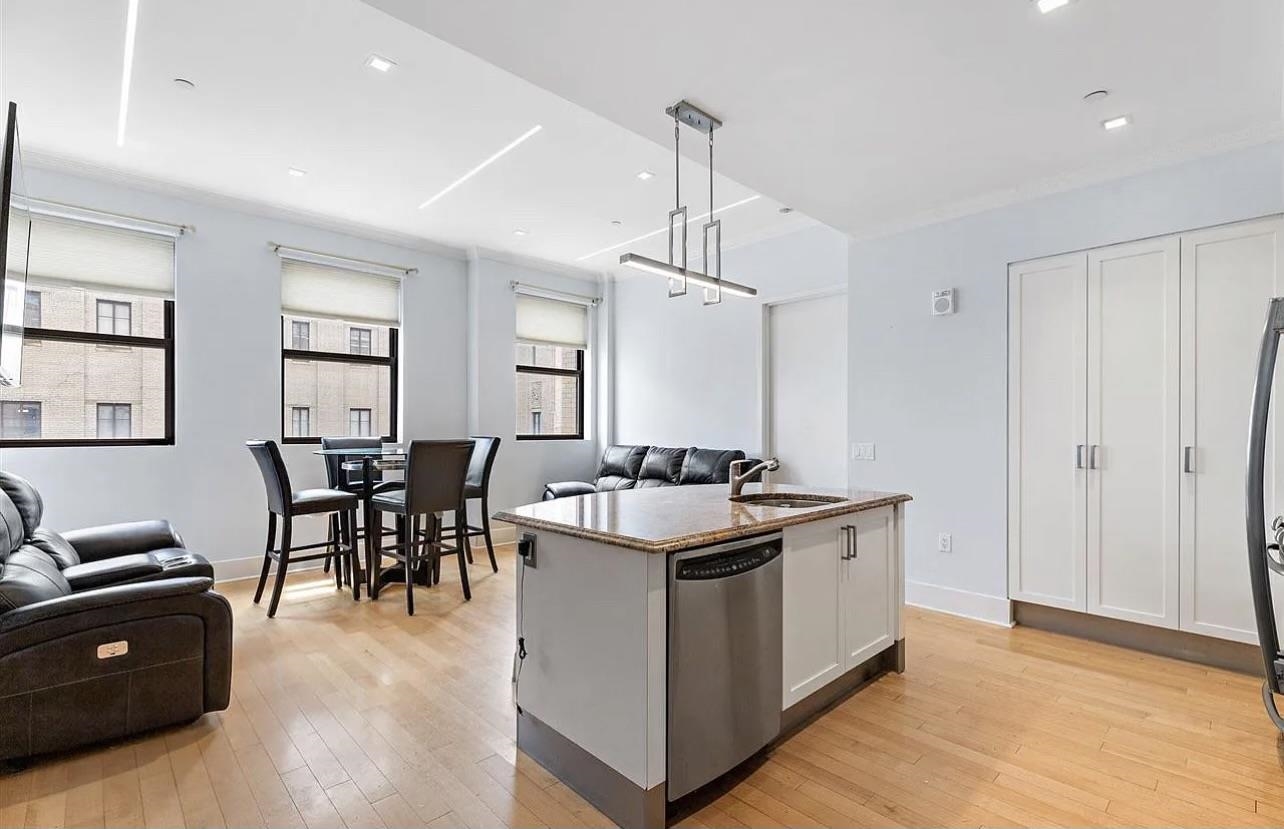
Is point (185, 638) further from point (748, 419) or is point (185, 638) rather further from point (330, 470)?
point (748, 419)

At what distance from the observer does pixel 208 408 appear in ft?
14.7

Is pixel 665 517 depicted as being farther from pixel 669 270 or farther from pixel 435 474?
pixel 435 474

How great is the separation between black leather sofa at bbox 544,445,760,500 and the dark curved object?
3.15 m

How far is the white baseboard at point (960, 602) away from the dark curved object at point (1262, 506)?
4.64 ft

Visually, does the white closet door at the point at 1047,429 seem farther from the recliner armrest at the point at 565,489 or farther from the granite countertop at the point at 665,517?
the recliner armrest at the point at 565,489

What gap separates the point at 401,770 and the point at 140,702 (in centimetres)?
104

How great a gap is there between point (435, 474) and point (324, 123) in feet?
7.01

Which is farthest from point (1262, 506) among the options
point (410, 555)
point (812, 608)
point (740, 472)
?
point (410, 555)

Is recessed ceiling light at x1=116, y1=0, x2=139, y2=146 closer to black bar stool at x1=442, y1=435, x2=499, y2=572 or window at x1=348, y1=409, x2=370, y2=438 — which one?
window at x1=348, y1=409, x2=370, y2=438

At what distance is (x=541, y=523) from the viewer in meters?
2.04

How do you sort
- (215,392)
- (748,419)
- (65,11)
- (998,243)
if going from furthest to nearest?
(748,419) < (215,392) < (998,243) < (65,11)

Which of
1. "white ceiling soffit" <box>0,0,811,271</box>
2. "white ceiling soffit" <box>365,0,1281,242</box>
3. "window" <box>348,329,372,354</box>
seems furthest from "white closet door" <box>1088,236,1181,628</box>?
"window" <box>348,329,372,354</box>

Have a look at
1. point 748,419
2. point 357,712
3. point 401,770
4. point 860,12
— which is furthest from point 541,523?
point 748,419

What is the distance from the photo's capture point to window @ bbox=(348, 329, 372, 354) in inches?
209
